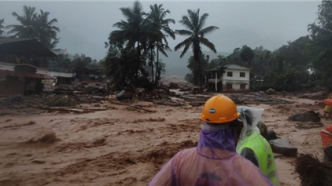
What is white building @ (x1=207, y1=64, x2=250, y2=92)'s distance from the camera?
37250 millimetres

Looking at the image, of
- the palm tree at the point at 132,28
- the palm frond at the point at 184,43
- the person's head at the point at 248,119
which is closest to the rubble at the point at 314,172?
the person's head at the point at 248,119

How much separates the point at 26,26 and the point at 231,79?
3485 centimetres

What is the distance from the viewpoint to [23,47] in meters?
23.4

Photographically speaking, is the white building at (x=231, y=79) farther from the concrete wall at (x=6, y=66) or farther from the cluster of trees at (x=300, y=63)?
the concrete wall at (x=6, y=66)

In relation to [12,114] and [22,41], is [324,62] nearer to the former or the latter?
[12,114]

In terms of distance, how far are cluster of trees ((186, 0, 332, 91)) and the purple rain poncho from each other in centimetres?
2794

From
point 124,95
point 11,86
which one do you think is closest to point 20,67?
point 11,86

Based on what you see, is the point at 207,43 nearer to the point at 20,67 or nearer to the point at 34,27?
the point at 20,67

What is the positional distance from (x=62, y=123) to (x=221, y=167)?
950cm

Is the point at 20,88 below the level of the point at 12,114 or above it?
above

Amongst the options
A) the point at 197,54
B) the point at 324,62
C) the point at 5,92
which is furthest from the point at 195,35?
the point at 5,92

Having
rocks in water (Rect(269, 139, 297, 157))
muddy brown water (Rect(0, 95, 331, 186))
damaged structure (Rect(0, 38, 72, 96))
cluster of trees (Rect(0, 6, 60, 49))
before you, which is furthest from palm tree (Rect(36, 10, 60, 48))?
rocks in water (Rect(269, 139, 297, 157))

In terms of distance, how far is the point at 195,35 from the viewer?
3133 cm

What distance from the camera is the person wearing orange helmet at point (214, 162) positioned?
121 centimetres
